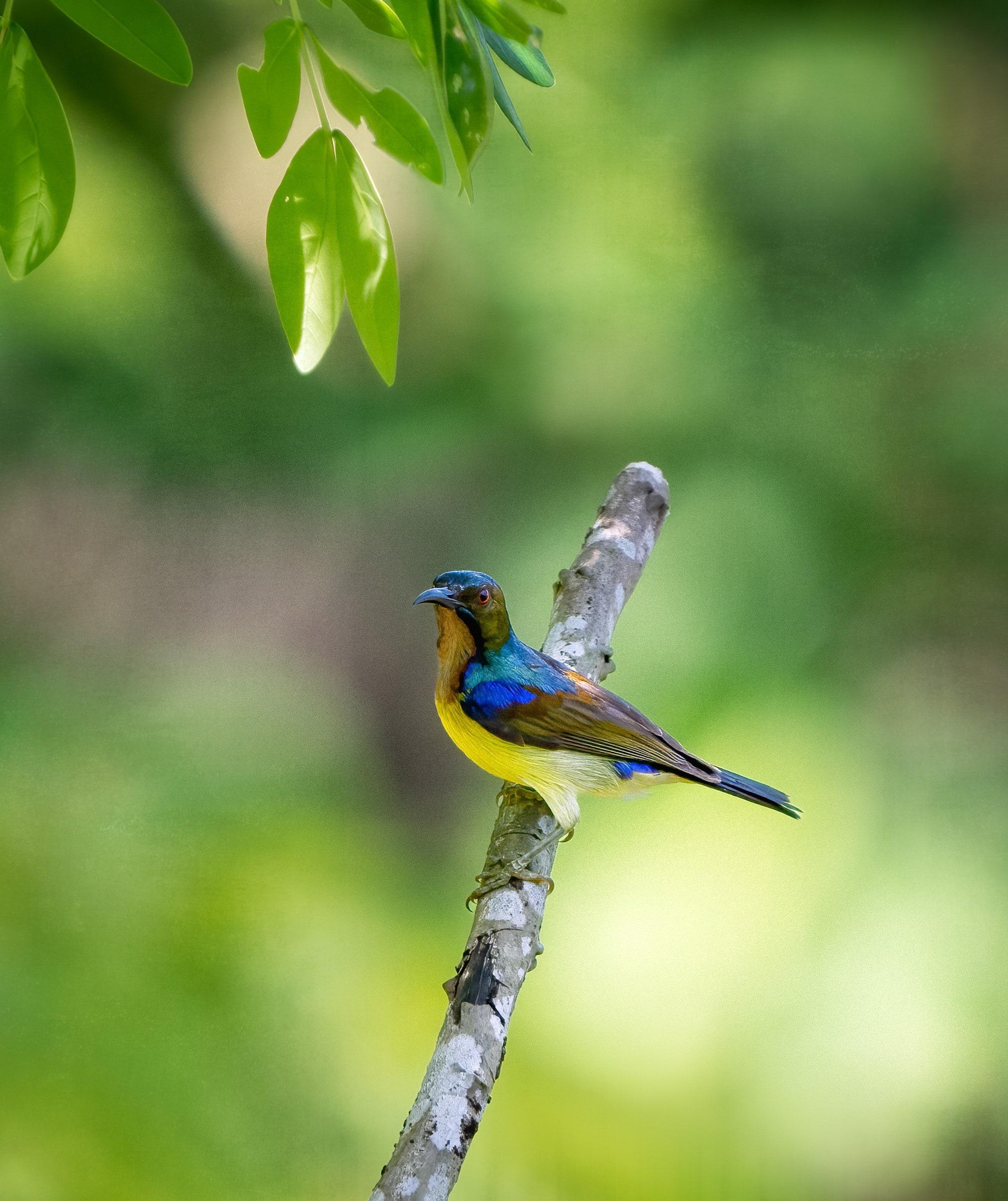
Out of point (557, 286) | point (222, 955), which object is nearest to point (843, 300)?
point (557, 286)

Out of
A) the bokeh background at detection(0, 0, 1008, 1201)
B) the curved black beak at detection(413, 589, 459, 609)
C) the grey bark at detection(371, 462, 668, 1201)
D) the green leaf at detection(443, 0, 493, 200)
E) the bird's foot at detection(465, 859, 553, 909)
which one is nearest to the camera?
the green leaf at detection(443, 0, 493, 200)

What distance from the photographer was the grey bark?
112 cm

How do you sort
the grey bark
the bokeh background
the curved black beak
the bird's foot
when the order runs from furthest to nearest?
1. the bokeh background
2. the curved black beak
3. the bird's foot
4. the grey bark

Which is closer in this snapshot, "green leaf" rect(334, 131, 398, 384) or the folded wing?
"green leaf" rect(334, 131, 398, 384)

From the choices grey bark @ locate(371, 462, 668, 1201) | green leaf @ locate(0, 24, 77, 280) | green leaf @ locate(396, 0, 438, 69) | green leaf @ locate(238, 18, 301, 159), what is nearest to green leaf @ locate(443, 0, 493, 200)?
green leaf @ locate(396, 0, 438, 69)

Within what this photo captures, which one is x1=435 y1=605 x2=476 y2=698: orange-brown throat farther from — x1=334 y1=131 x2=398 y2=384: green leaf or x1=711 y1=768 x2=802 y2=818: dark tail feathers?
x1=334 y1=131 x2=398 y2=384: green leaf

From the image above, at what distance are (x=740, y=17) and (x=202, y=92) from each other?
2014 mm

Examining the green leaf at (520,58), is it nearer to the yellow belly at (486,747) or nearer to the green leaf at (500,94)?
the green leaf at (500,94)

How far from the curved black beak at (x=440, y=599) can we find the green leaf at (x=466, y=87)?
3.16 ft

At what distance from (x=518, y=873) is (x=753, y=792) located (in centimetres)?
44

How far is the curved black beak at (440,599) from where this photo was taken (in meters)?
1.65

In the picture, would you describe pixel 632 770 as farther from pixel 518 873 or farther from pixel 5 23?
pixel 5 23

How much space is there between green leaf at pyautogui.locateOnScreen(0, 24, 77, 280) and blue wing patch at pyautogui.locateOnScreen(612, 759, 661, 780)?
1.20 meters

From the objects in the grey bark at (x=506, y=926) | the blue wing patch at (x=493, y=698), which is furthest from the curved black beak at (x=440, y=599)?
the grey bark at (x=506, y=926)
